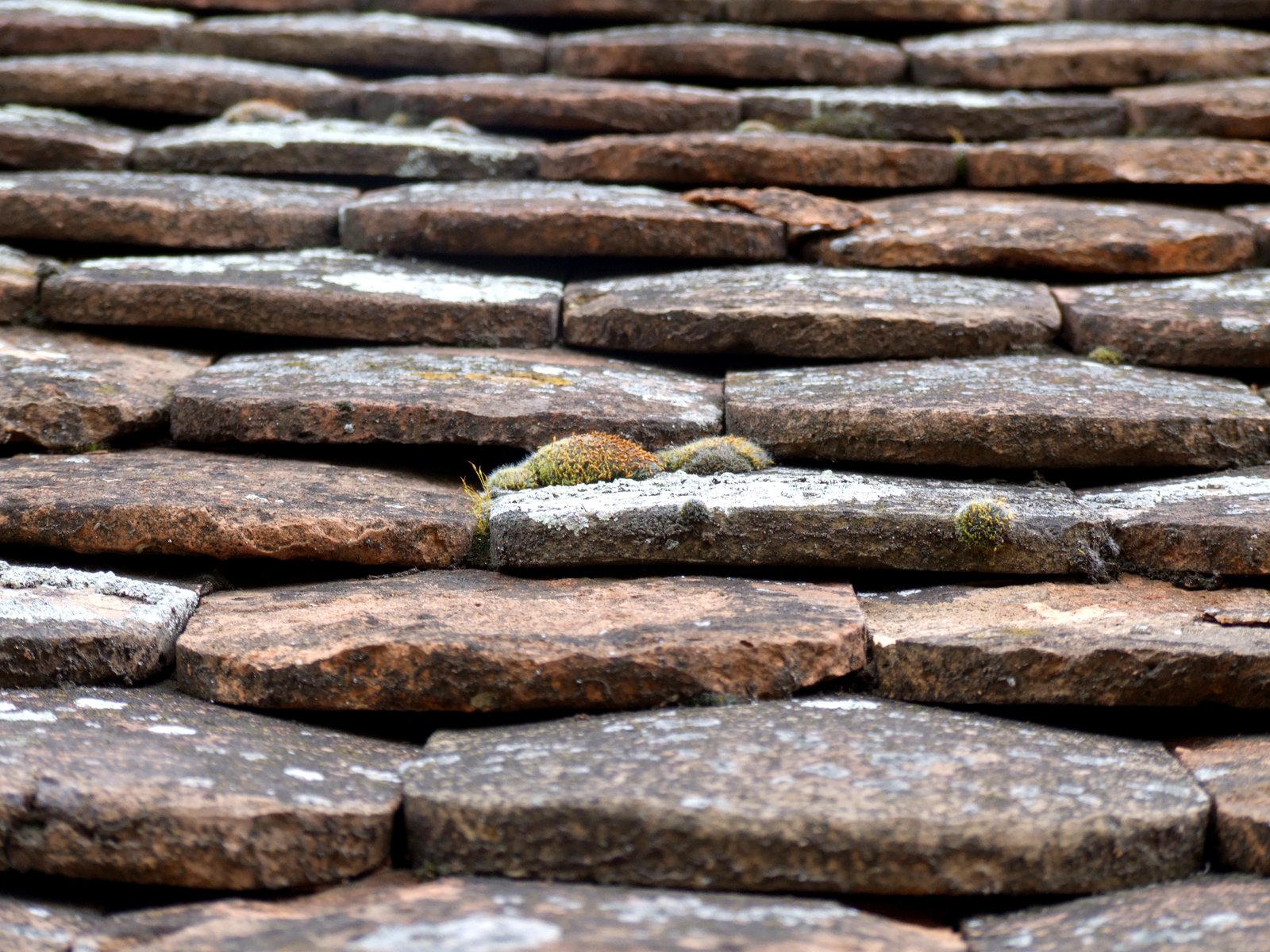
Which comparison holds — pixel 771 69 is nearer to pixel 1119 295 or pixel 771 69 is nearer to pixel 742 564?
pixel 1119 295

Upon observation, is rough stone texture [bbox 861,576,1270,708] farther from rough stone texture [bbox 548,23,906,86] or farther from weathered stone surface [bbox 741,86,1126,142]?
rough stone texture [bbox 548,23,906,86]

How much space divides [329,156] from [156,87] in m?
0.93

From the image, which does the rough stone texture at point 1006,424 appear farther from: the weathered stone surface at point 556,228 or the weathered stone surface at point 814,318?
the weathered stone surface at point 556,228

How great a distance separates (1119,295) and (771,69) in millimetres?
1813

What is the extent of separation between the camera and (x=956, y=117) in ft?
13.3

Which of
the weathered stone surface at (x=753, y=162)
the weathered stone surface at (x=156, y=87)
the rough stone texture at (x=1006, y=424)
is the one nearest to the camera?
the rough stone texture at (x=1006, y=424)

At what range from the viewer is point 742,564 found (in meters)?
2.42

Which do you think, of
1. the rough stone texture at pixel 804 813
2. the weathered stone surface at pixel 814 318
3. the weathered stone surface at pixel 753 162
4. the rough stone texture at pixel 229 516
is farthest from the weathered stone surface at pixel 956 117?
the rough stone texture at pixel 804 813

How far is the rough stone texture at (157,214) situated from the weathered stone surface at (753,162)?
90cm

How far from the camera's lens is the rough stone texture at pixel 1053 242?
11.2 ft

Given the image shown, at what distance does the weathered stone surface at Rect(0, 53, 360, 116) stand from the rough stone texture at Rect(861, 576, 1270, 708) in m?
3.29

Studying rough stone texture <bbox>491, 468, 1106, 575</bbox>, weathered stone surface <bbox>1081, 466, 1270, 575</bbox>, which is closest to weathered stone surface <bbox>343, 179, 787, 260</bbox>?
rough stone texture <bbox>491, 468, 1106, 575</bbox>

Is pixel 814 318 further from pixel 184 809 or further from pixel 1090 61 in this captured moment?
pixel 1090 61

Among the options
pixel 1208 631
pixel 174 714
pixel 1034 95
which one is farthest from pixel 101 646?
pixel 1034 95
